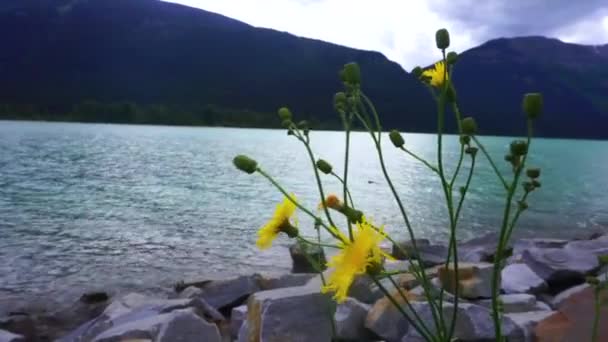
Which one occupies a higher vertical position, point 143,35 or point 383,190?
point 143,35

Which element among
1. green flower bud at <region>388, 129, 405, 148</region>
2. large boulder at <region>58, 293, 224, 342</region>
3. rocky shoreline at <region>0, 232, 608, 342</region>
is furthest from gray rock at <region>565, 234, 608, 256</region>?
green flower bud at <region>388, 129, 405, 148</region>

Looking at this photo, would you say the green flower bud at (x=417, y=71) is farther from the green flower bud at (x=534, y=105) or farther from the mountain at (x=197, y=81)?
the mountain at (x=197, y=81)

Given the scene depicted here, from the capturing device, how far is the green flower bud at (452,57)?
1.25 metres

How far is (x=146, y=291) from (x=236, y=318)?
3.82 m

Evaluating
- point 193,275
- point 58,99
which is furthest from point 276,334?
point 58,99

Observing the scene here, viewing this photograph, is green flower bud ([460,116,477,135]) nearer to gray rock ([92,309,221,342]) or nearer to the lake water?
gray rock ([92,309,221,342])

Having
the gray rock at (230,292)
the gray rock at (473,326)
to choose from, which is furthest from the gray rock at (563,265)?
the gray rock at (230,292)

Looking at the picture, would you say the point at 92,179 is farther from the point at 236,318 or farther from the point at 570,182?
the point at 570,182

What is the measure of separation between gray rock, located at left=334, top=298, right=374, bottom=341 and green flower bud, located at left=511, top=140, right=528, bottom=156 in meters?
3.70

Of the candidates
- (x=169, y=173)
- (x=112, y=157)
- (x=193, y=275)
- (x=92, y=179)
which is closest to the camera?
(x=193, y=275)

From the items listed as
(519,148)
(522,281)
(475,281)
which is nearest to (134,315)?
(475,281)

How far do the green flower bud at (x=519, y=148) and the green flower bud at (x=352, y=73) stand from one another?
35cm

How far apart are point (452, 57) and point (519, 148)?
0.27 m

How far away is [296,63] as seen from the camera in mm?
177500
